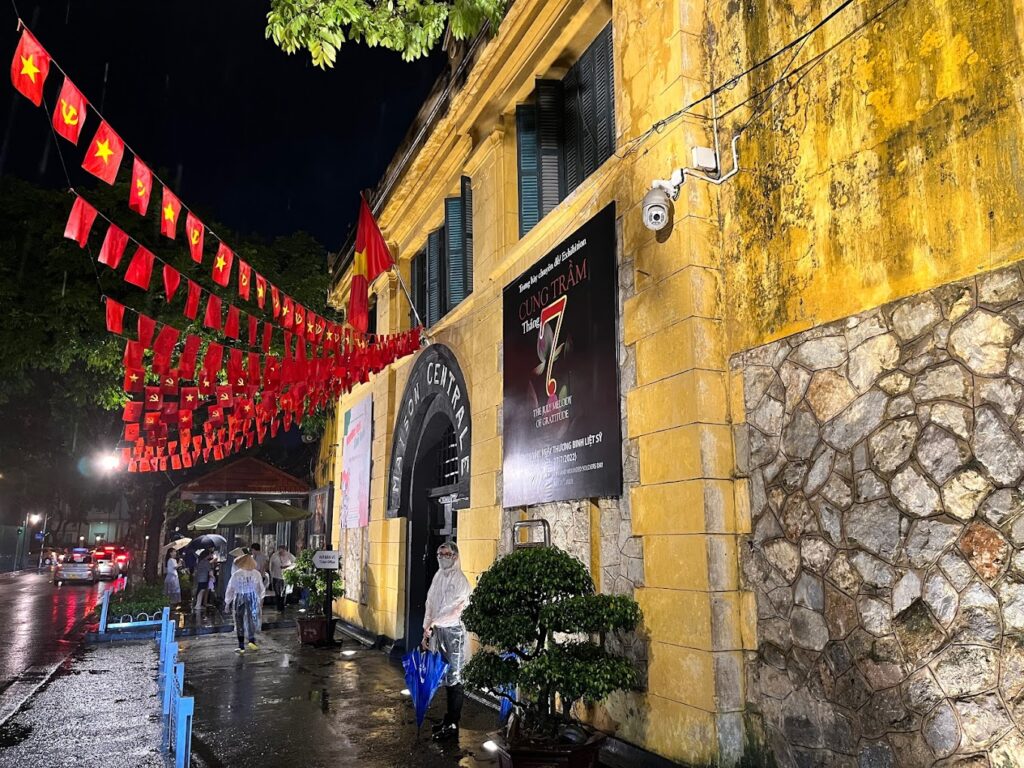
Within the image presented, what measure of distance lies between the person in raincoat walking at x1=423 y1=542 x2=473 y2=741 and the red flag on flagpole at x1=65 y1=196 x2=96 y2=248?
459 cm

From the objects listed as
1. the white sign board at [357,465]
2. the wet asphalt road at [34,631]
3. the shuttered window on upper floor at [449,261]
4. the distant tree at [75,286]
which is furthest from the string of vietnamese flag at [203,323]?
the wet asphalt road at [34,631]

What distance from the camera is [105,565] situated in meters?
38.6

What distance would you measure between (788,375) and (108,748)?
691 cm

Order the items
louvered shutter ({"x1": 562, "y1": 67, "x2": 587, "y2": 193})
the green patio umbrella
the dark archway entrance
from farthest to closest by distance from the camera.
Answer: the green patio umbrella → the dark archway entrance → louvered shutter ({"x1": 562, "y1": 67, "x2": 587, "y2": 193})

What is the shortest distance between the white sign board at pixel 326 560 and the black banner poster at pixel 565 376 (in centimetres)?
633

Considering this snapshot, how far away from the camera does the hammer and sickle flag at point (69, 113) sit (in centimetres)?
571

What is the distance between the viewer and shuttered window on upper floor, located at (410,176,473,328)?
35.6 ft

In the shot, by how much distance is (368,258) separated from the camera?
12.5 m

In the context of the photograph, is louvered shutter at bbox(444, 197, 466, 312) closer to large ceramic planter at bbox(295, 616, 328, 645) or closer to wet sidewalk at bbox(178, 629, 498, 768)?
wet sidewalk at bbox(178, 629, 498, 768)

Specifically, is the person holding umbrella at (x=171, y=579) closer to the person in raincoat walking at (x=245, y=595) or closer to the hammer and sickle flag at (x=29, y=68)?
the person in raincoat walking at (x=245, y=595)

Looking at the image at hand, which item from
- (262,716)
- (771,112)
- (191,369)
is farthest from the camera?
(191,369)

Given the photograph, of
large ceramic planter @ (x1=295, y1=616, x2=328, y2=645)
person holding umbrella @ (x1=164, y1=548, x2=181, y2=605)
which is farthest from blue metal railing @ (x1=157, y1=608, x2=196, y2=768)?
person holding umbrella @ (x1=164, y1=548, x2=181, y2=605)

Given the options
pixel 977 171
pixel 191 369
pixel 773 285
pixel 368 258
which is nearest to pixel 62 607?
pixel 191 369

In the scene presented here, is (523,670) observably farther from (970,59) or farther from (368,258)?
(368,258)
